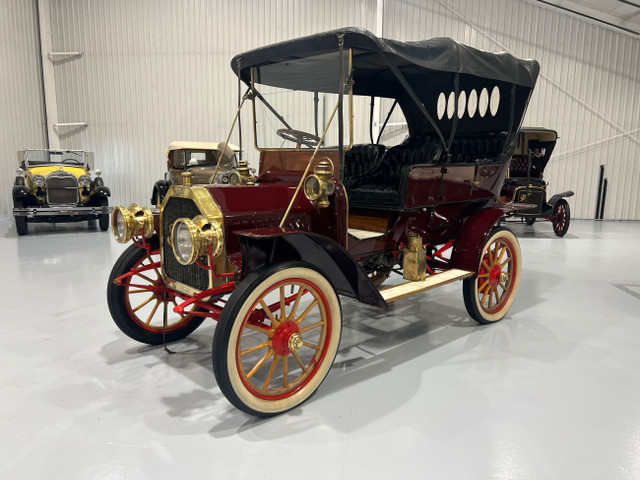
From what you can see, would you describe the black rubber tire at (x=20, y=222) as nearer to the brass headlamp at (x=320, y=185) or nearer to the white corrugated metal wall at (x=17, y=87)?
the white corrugated metal wall at (x=17, y=87)

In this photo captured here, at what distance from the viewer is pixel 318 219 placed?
286 centimetres

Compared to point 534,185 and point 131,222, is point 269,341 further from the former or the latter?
point 534,185

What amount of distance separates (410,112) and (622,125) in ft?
26.8

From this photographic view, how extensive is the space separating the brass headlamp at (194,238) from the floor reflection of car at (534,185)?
641cm

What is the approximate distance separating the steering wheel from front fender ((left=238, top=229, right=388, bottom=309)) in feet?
3.03

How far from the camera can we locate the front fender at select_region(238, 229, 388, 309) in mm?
2285

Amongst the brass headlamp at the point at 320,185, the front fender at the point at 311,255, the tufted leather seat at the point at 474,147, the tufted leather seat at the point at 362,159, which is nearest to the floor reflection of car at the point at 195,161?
the tufted leather seat at the point at 362,159

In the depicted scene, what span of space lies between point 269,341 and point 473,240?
1.94 m

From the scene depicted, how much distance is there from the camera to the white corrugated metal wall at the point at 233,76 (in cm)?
1012

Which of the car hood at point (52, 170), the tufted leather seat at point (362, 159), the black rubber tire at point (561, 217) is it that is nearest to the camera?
the tufted leather seat at point (362, 159)

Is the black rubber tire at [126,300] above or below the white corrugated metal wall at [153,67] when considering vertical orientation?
below

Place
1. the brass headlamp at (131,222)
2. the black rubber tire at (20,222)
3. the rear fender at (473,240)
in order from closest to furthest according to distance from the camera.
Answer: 1. the brass headlamp at (131,222)
2. the rear fender at (473,240)
3. the black rubber tire at (20,222)

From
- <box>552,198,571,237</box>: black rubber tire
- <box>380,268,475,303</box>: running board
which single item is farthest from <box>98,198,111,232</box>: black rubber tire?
<box>552,198,571,237</box>: black rubber tire

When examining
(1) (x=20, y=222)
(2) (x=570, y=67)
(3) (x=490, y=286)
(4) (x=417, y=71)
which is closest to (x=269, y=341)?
(3) (x=490, y=286)
